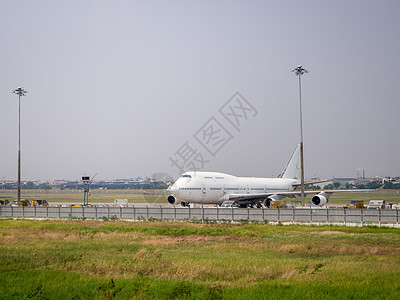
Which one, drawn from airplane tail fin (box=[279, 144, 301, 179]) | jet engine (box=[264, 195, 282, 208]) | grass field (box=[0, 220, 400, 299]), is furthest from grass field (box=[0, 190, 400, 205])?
grass field (box=[0, 220, 400, 299])

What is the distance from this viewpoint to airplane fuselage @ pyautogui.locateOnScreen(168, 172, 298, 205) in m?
57.2

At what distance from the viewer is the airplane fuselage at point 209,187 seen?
5719cm

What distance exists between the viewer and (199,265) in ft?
65.4

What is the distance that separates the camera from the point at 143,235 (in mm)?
34094

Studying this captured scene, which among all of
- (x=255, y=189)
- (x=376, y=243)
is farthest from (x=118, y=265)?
(x=255, y=189)

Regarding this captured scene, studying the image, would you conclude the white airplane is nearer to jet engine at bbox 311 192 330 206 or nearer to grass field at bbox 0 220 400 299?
jet engine at bbox 311 192 330 206

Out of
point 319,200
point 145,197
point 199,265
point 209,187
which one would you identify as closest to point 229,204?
point 209,187

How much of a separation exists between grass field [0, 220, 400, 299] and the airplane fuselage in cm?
2138

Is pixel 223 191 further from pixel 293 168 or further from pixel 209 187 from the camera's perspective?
pixel 293 168

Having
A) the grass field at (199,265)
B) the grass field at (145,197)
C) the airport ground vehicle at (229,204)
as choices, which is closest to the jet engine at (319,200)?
the airport ground vehicle at (229,204)

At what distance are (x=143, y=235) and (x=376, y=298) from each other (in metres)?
22.4

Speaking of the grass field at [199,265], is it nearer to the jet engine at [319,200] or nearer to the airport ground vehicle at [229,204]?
the jet engine at [319,200]

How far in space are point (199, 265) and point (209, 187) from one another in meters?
39.2

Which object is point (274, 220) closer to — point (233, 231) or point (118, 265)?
point (233, 231)
